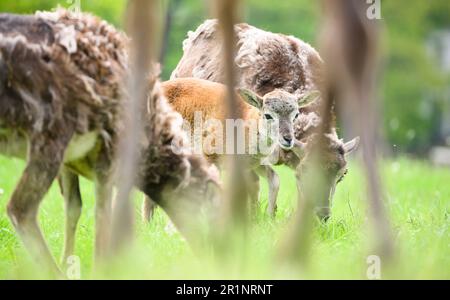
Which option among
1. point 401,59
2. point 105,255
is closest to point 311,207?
point 105,255

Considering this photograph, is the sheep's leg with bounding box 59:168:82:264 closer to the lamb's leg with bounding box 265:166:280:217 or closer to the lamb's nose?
the lamb's leg with bounding box 265:166:280:217

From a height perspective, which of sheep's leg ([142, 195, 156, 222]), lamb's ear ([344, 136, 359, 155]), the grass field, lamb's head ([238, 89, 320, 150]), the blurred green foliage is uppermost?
the blurred green foliage

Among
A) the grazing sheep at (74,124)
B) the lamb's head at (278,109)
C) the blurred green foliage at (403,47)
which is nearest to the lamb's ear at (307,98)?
the lamb's head at (278,109)

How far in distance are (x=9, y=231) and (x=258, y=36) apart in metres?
3.74

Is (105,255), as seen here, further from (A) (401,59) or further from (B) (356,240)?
(A) (401,59)

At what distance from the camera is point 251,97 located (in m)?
9.32

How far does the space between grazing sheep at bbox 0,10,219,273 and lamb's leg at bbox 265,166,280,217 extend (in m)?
2.19

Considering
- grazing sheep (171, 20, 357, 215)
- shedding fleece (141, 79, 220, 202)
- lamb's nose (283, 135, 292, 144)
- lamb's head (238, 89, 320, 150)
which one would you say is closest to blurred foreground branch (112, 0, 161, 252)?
shedding fleece (141, 79, 220, 202)

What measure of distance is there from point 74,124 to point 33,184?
476 millimetres

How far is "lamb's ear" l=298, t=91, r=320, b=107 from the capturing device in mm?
9475

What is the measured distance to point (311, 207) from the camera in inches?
201

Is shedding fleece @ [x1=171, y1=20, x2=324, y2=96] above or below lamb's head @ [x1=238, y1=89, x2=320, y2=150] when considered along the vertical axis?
above

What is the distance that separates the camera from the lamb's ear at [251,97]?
928 cm

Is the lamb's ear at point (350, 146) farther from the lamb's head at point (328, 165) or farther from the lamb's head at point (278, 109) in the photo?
the lamb's head at point (278, 109)
